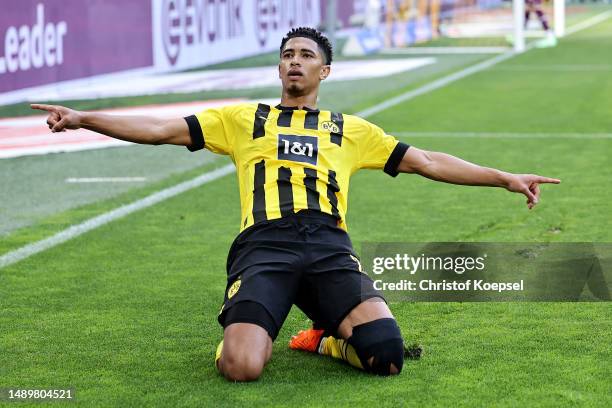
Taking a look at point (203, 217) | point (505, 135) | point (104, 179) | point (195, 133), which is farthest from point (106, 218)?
point (505, 135)

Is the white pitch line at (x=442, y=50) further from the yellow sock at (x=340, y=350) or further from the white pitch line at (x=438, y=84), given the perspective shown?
the yellow sock at (x=340, y=350)

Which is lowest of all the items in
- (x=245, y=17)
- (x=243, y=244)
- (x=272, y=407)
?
(x=272, y=407)

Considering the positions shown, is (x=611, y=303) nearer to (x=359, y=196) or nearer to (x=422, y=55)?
(x=359, y=196)

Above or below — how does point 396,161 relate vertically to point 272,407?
above

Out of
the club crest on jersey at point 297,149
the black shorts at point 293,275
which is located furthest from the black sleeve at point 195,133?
the black shorts at point 293,275

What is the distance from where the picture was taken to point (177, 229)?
9.30m

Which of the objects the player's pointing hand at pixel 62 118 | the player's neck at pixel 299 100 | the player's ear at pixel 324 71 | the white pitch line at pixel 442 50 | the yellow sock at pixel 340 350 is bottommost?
the yellow sock at pixel 340 350

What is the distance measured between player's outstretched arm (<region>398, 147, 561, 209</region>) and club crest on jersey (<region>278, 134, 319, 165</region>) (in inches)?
17.2

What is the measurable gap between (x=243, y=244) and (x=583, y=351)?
159 centimetres

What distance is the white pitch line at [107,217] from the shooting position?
8.48 m

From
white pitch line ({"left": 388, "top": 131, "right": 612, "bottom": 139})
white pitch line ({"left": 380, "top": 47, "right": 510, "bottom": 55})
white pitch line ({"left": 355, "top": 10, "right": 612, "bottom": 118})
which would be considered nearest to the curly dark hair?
white pitch line ({"left": 388, "top": 131, "right": 612, "bottom": 139})

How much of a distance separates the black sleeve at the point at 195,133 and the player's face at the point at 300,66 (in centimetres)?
44

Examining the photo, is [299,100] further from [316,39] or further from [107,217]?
[107,217]

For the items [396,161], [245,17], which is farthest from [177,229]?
[245,17]
